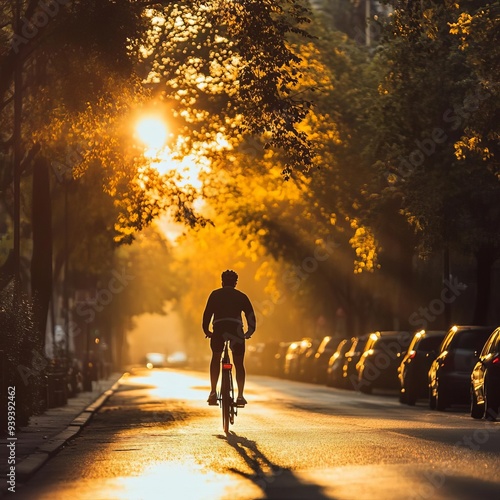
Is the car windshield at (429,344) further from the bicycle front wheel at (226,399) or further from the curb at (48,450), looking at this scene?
the bicycle front wheel at (226,399)

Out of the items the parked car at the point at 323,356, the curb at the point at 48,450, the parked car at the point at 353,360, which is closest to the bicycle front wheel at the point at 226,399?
Result: the curb at the point at 48,450

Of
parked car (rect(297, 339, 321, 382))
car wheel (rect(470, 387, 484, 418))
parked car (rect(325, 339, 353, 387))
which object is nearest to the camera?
car wheel (rect(470, 387, 484, 418))

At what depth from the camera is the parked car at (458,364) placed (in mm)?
29469

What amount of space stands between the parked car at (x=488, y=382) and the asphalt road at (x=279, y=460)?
21.2 inches

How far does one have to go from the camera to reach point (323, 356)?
5794 centimetres

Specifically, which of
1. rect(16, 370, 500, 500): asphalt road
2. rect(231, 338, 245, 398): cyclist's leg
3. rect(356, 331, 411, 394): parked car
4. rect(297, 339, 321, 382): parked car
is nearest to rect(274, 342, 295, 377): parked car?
rect(297, 339, 321, 382): parked car

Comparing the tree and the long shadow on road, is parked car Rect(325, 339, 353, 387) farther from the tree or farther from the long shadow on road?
the long shadow on road

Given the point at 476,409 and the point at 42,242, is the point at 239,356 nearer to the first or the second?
the point at 476,409

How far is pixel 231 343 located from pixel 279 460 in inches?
177

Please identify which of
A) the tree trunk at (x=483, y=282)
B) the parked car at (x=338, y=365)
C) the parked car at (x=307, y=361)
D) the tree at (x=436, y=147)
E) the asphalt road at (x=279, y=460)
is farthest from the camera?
the parked car at (x=307, y=361)

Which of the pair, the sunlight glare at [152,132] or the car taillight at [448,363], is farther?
the sunlight glare at [152,132]

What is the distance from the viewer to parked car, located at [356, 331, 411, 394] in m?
42.5

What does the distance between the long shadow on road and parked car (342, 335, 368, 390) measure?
3053 centimetres

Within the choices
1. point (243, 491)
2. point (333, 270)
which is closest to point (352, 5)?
point (333, 270)
